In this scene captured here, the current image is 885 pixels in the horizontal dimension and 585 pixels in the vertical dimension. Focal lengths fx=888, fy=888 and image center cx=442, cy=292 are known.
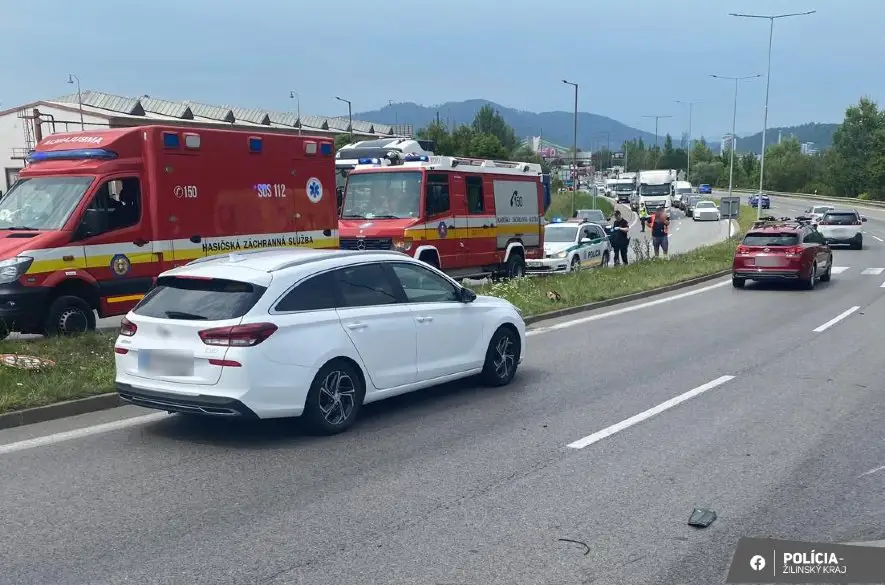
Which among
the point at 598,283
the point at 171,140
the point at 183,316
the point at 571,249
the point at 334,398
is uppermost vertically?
the point at 171,140

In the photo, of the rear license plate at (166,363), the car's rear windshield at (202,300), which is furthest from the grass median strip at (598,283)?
the rear license plate at (166,363)

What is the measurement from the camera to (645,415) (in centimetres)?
830

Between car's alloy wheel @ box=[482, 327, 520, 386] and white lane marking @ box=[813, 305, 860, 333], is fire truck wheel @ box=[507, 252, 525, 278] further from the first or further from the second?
car's alloy wheel @ box=[482, 327, 520, 386]

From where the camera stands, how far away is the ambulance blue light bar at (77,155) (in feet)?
41.4

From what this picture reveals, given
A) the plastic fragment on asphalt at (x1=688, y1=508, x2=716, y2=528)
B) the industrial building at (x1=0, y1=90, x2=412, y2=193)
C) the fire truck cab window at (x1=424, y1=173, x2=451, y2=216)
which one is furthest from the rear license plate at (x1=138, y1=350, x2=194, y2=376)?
the industrial building at (x1=0, y1=90, x2=412, y2=193)

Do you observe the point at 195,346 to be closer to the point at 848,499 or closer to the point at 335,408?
the point at 335,408

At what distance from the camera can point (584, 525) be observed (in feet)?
17.7

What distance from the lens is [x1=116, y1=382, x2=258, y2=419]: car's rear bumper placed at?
6910 mm

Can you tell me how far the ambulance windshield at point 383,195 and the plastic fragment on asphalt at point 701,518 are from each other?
13.5 metres

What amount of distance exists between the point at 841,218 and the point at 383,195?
2559cm

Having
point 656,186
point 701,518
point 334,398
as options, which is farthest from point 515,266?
point 656,186

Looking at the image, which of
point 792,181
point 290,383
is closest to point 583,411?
point 290,383

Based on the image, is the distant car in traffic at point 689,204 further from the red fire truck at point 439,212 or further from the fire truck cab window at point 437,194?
the fire truck cab window at point 437,194

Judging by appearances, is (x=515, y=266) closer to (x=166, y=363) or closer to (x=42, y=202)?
(x=42, y=202)
